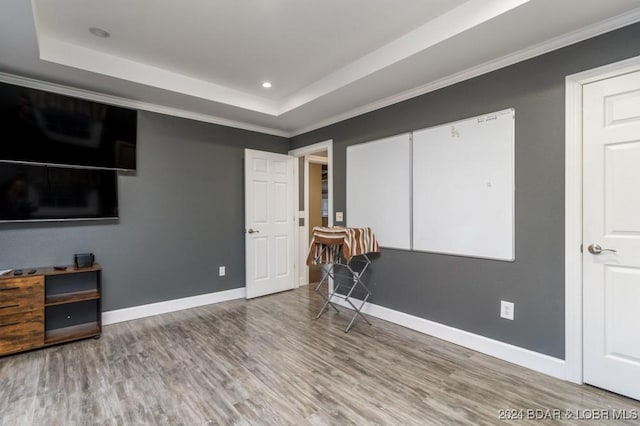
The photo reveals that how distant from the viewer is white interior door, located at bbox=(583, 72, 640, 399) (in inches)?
75.8

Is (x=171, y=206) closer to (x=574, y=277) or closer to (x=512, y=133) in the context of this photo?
(x=512, y=133)

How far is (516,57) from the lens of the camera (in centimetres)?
238

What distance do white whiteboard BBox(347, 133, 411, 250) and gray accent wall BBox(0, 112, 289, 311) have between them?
5.54 feet

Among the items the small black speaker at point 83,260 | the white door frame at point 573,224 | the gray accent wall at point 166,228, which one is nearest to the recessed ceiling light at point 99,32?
the gray accent wall at point 166,228

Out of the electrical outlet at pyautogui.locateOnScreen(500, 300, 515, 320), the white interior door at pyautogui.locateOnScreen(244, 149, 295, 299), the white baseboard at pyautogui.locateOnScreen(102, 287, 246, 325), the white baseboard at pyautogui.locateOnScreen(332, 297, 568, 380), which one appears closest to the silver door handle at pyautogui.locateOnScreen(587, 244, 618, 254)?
the electrical outlet at pyautogui.locateOnScreen(500, 300, 515, 320)

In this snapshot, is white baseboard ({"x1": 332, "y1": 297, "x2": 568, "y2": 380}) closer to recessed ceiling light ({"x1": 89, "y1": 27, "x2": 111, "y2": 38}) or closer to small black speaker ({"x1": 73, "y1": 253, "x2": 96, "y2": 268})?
small black speaker ({"x1": 73, "y1": 253, "x2": 96, "y2": 268})

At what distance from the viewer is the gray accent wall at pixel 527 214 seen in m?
2.19

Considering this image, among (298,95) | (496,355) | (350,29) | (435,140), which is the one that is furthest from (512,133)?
(298,95)

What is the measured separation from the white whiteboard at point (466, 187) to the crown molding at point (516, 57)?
402 mm

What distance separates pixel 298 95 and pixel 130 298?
3.13 m

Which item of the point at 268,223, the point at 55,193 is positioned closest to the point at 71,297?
the point at 55,193

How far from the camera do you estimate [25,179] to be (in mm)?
2797

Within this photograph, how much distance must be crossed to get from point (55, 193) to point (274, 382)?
2.83 meters

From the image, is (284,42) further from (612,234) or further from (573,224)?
(612,234)
